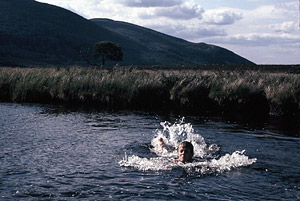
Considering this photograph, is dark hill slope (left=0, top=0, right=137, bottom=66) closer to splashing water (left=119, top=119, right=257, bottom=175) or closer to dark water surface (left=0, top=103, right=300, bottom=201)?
dark water surface (left=0, top=103, right=300, bottom=201)

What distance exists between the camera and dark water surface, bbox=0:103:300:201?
7852 millimetres

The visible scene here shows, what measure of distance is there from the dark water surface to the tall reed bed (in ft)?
18.2

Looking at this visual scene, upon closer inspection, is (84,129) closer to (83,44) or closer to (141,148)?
(141,148)

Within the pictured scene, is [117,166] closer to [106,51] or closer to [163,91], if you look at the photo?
[163,91]

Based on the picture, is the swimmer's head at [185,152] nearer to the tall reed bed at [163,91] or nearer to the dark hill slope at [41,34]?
the tall reed bed at [163,91]

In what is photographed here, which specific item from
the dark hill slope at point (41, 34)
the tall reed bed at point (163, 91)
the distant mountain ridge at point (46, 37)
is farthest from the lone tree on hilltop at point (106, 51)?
the tall reed bed at point (163, 91)

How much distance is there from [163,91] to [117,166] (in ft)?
47.8

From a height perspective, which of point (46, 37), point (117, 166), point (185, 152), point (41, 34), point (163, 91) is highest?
point (41, 34)

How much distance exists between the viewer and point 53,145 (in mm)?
11961

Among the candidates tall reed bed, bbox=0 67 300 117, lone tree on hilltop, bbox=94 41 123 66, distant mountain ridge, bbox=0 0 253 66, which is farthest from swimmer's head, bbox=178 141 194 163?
distant mountain ridge, bbox=0 0 253 66

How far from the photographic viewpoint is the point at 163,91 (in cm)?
2402

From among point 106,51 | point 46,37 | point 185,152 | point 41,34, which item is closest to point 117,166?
point 185,152

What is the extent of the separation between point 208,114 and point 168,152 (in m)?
8.59

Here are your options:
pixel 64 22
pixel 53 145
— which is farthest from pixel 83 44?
pixel 53 145
